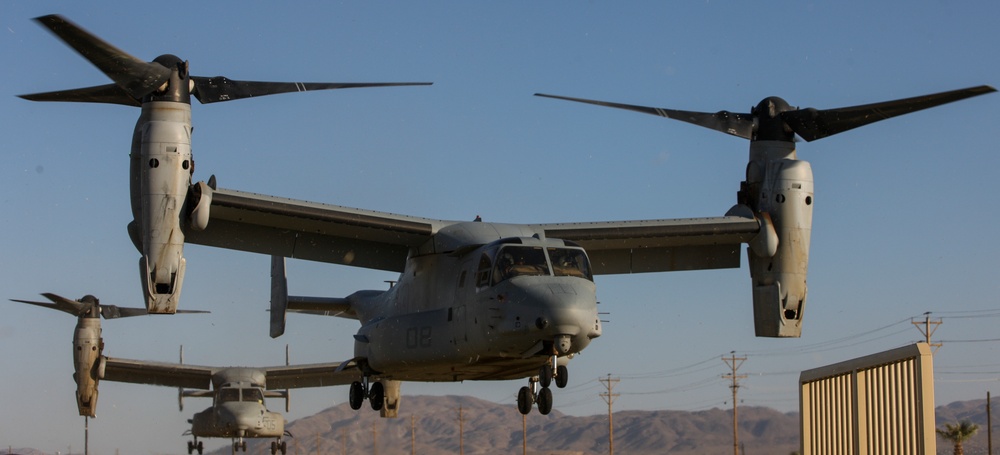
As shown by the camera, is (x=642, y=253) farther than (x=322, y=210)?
Yes

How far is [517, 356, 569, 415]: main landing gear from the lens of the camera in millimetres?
20188

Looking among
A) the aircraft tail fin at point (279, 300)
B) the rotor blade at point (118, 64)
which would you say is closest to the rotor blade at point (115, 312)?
the aircraft tail fin at point (279, 300)

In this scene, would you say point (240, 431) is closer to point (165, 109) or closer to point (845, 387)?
point (165, 109)

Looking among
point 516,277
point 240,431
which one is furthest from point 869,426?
point 240,431

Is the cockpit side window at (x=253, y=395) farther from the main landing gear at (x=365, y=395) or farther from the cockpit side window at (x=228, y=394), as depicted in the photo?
the main landing gear at (x=365, y=395)

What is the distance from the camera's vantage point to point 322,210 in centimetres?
2283

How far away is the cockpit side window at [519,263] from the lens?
20.0 metres

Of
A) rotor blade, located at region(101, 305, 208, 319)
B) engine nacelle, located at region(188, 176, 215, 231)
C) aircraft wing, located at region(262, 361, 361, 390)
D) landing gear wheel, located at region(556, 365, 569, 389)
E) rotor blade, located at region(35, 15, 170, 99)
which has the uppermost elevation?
rotor blade, located at region(35, 15, 170, 99)

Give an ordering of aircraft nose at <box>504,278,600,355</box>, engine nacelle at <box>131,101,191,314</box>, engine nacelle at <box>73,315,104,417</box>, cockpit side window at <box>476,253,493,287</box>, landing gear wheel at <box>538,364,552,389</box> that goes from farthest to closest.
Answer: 1. engine nacelle at <box>73,315,104,417</box>
2. engine nacelle at <box>131,101,191,314</box>
3. cockpit side window at <box>476,253,493,287</box>
4. landing gear wheel at <box>538,364,552,389</box>
5. aircraft nose at <box>504,278,600,355</box>

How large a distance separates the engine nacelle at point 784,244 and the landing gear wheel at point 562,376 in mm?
5726

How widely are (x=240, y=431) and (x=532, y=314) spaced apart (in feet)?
97.3

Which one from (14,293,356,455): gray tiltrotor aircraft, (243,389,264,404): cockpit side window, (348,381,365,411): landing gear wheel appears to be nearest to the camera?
(348,381,365,411): landing gear wheel

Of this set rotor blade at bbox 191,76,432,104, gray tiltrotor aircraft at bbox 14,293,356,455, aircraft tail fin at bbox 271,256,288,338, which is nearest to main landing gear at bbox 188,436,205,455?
gray tiltrotor aircraft at bbox 14,293,356,455

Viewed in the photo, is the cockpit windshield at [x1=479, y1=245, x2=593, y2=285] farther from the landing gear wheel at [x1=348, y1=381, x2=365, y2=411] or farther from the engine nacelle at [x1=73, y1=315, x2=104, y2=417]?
the engine nacelle at [x1=73, y1=315, x2=104, y2=417]
